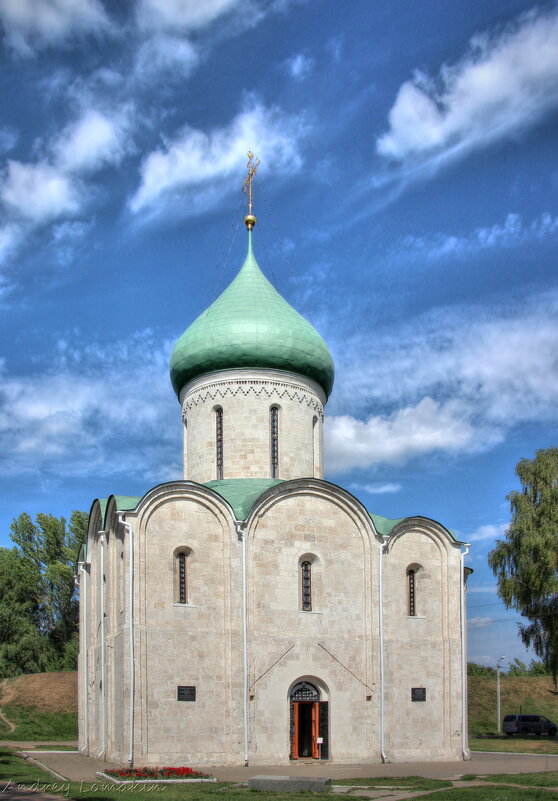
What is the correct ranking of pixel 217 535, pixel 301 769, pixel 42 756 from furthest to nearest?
pixel 42 756, pixel 217 535, pixel 301 769

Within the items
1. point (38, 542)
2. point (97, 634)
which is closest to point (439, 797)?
point (97, 634)

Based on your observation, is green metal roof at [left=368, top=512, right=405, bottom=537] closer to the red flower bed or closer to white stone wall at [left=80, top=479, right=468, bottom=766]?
white stone wall at [left=80, top=479, right=468, bottom=766]

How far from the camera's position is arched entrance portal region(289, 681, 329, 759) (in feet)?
57.0

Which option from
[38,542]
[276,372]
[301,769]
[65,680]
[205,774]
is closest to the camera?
[205,774]

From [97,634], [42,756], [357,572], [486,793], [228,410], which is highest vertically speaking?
[228,410]

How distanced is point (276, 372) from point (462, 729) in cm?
855

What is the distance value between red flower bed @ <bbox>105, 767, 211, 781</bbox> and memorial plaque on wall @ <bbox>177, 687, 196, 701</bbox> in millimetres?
Result: 1775

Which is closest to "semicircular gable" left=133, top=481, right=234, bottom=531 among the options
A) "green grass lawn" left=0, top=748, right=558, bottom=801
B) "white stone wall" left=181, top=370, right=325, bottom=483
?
"white stone wall" left=181, top=370, right=325, bottom=483

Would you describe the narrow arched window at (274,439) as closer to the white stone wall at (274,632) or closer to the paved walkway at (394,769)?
the white stone wall at (274,632)

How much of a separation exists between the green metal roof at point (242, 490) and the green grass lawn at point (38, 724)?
11.0 m

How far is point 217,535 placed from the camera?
698 inches

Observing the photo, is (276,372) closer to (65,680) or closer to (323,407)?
(323,407)

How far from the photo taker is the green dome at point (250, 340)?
20391mm

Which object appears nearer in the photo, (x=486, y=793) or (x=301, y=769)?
(x=486, y=793)
